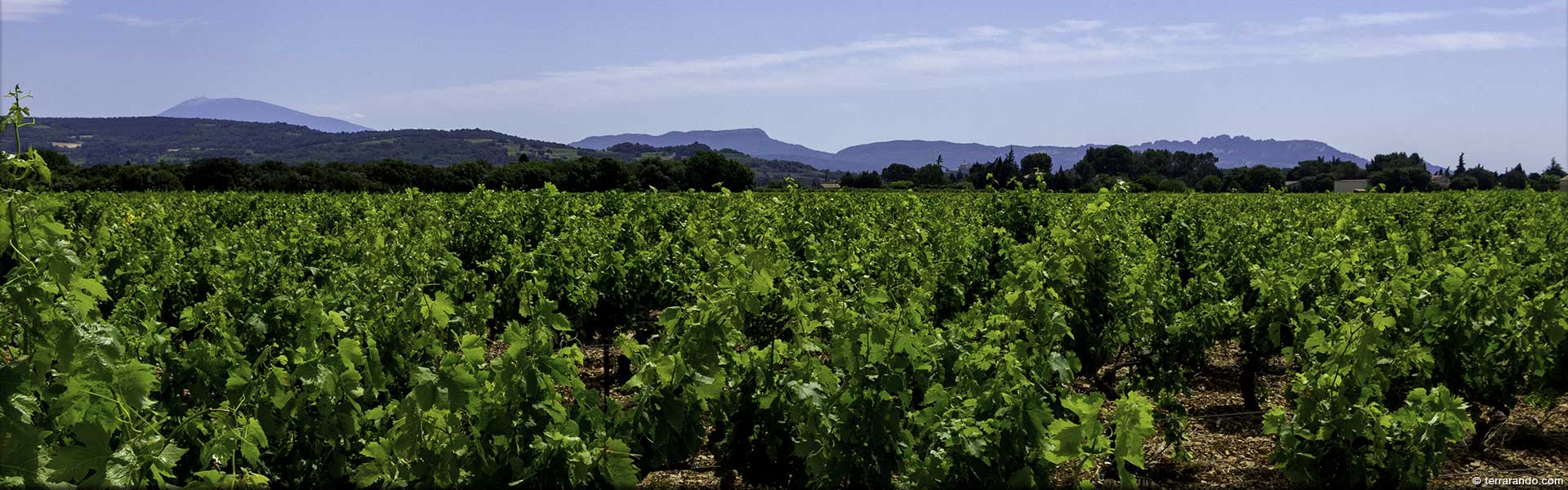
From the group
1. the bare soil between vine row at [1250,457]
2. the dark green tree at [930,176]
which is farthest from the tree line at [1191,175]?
the bare soil between vine row at [1250,457]

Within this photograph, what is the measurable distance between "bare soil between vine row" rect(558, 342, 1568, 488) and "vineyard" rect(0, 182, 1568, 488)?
93 millimetres

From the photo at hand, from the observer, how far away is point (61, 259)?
2.60m

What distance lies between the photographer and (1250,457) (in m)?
5.95

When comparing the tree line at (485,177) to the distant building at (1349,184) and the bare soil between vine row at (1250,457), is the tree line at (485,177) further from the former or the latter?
the bare soil between vine row at (1250,457)

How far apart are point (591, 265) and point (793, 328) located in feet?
11.8

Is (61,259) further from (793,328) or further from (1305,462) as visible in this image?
(1305,462)

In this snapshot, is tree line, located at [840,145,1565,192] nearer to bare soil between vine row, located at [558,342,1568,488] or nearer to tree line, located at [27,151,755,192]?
tree line, located at [27,151,755,192]

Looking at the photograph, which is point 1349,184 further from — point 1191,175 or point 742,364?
point 742,364

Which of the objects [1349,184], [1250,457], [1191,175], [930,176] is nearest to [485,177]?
[930,176]

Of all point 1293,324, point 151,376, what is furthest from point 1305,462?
point 151,376

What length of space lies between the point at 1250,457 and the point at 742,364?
3.71 m

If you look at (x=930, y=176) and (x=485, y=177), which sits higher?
(x=930, y=176)

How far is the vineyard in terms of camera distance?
3219mm

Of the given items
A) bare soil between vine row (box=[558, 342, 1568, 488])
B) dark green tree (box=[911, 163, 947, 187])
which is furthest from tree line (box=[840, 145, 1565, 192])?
bare soil between vine row (box=[558, 342, 1568, 488])
